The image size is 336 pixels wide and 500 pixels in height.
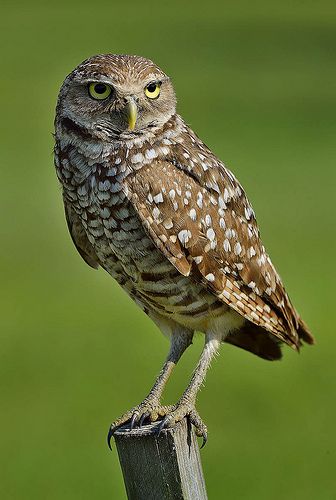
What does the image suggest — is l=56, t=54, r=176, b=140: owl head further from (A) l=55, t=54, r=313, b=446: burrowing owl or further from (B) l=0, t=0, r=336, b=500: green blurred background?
→ (B) l=0, t=0, r=336, b=500: green blurred background

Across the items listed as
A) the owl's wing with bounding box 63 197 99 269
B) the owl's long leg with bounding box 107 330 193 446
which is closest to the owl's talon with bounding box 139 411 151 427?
the owl's long leg with bounding box 107 330 193 446

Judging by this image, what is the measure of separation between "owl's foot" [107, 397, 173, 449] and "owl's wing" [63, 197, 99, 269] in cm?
78

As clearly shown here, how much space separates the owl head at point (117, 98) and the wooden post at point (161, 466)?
4.64ft

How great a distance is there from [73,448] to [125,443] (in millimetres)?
6002

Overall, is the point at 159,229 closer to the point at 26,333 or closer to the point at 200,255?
the point at 200,255

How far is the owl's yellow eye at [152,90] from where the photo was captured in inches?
185

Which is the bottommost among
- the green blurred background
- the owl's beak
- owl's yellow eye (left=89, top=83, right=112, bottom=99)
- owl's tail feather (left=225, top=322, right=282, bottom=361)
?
owl's tail feather (left=225, top=322, right=282, bottom=361)

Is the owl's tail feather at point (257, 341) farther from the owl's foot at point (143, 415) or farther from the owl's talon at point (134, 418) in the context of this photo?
the owl's talon at point (134, 418)

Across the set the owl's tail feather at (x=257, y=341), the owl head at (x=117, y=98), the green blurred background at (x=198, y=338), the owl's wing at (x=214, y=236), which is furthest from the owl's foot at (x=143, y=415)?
the green blurred background at (x=198, y=338)

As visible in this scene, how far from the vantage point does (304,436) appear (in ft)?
31.9

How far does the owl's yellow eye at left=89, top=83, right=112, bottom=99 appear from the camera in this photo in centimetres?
466

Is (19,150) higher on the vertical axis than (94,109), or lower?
higher

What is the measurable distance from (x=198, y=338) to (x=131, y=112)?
1.33 metres

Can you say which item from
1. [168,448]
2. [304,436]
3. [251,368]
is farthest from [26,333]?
[168,448]
